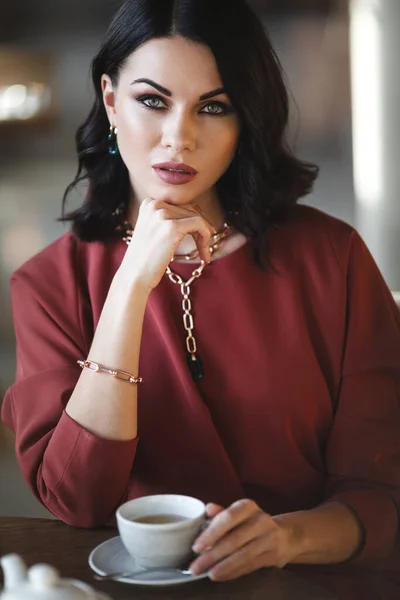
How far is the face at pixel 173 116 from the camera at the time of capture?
3.54 ft

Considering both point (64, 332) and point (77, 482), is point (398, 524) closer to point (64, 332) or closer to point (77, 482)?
point (77, 482)

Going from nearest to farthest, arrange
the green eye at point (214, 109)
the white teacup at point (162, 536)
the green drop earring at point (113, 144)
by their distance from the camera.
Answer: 1. the white teacup at point (162, 536)
2. the green eye at point (214, 109)
3. the green drop earring at point (113, 144)

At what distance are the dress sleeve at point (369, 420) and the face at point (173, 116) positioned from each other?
0.27 m

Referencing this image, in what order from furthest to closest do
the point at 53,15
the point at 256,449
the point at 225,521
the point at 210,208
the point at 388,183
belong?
1. the point at 53,15
2. the point at 388,183
3. the point at 210,208
4. the point at 256,449
5. the point at 225,521

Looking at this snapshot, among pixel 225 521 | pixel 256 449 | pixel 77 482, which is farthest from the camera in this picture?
pixel 256 449

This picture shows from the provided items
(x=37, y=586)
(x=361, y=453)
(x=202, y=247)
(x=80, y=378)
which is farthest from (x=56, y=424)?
(x=37, y=586)

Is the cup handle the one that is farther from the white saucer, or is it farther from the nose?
the nose

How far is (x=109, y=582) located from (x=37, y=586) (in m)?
0.20

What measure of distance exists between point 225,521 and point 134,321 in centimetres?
33

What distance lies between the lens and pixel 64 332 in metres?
1.14

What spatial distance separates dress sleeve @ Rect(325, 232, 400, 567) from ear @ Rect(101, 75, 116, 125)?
1.38ft

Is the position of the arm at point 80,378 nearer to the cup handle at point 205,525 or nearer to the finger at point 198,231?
the finger at point 198,231

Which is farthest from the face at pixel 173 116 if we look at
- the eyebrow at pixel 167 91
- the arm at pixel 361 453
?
the arm at pixel 361 453

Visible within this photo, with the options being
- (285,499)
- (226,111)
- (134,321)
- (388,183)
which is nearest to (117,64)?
(226,111)
